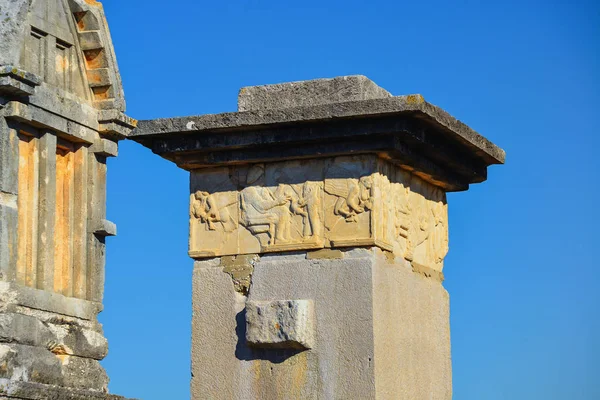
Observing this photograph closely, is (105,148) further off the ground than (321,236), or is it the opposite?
(105,148)

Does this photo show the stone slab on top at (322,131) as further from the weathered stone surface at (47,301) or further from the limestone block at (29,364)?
the weathered stone surface at (47,301)

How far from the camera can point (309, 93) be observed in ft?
25.6

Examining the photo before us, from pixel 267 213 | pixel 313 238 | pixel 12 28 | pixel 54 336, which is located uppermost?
pixel 12 28

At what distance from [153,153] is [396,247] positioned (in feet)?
4.81

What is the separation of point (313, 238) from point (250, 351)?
0.70 meters

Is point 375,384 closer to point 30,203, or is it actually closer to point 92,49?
point 30,203

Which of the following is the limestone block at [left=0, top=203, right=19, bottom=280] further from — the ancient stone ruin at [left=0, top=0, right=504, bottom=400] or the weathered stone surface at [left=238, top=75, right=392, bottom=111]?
the weathered stone surface at [left=238, top=75, right=392, bottom=111]

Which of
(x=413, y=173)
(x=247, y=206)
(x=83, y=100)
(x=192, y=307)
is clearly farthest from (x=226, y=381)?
(x=83, y=100)

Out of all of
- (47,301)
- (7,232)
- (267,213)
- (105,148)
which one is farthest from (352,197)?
(105,148)

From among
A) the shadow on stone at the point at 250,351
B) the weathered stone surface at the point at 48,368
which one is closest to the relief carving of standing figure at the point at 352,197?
the shadow on stone at the point at 250,351

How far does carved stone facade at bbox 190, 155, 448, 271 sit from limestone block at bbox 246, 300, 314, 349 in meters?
0.32

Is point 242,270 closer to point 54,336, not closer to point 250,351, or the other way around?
point 250,351

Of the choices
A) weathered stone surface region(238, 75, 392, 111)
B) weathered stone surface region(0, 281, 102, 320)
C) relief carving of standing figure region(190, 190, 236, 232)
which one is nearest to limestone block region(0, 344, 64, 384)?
weathered stone surface region(0, 281, 102, 320)

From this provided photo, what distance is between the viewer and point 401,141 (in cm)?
755
